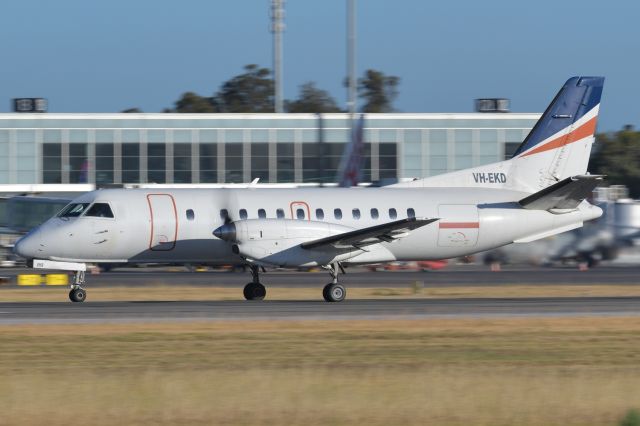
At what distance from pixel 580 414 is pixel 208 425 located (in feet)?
14.2

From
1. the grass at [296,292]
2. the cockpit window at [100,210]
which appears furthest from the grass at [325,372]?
the grass at [296,292]

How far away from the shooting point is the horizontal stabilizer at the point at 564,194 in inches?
1093

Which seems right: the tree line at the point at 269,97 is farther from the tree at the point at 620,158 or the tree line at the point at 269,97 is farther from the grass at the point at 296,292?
the grass at the point at 296,292

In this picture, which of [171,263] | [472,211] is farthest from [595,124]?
[171,263]

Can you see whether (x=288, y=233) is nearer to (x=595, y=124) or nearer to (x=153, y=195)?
(x=153, y=195)

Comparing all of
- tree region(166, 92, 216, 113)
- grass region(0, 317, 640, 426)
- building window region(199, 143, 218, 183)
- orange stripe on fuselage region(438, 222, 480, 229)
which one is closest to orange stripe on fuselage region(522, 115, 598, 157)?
orange stripe on fuselage region(438, 222, 480, 229)

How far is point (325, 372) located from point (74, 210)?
14.2 meters

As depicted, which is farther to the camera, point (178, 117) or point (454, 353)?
point (178, 117)

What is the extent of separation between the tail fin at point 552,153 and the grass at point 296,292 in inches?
144

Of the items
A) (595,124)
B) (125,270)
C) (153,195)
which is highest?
(595,124)

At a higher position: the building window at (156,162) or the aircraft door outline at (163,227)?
the building window at (156,162)

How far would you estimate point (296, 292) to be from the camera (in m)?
33.4

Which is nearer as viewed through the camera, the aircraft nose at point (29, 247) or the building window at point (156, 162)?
the aircraft nose at point (29, 247)

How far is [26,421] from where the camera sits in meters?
11.7
